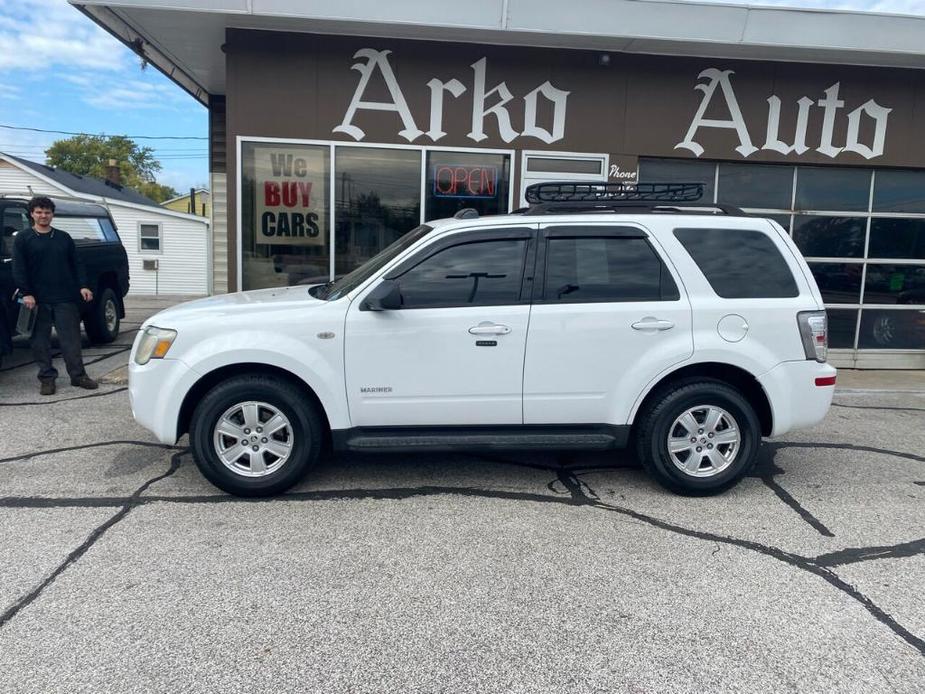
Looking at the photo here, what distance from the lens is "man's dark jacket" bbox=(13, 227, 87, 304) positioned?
7.18 metres

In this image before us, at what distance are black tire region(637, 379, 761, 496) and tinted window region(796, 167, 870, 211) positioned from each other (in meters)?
6.36

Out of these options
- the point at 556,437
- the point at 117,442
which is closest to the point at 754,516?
the point at 556,437

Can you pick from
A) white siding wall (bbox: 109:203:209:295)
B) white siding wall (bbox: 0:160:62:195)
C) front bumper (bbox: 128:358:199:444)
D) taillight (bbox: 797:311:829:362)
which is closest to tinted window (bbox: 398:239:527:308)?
front bumper (bbox: 128:358:199:444)

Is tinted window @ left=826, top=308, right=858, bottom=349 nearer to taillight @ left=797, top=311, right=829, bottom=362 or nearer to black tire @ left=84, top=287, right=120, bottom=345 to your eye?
taillight @ left=797, top=311, right=829, bottom=362

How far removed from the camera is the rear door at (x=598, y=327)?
4.71 m

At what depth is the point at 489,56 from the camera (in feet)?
29.6

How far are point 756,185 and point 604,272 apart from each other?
615 centimetres

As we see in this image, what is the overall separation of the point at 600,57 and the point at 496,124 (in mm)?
1528

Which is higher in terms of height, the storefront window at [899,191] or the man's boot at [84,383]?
the storefront window at [899,191]

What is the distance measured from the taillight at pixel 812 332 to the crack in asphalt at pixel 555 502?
111 centimetres

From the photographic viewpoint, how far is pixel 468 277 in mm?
4777

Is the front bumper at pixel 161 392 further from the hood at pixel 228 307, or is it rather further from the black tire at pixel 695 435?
the black tire at pixel 695 435

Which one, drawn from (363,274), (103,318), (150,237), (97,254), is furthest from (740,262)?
(150,237)

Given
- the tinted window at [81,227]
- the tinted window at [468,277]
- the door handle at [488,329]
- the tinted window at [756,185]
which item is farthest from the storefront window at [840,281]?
the tinted window at [81,227]
